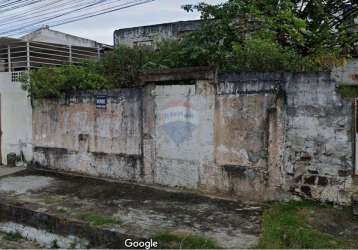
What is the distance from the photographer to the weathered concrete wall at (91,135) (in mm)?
7762

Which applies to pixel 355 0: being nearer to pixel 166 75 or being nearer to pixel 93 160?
pixel 166 75

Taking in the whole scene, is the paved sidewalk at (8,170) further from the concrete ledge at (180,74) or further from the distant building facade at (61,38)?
the distant building facade at (61,38)

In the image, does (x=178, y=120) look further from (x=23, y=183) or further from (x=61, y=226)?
(x=23, y=183)

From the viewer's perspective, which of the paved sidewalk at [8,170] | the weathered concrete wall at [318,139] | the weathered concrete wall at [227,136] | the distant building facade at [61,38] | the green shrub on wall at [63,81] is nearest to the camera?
the weathered concrete wall at [318,139]

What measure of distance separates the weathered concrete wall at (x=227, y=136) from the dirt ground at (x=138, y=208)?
44 centimetres

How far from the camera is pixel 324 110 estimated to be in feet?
18.8

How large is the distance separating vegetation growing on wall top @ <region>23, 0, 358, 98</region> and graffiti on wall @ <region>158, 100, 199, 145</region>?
1065 millimetres

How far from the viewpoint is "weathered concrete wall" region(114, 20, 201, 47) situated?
642 inches

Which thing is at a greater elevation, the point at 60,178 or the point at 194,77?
the point at 194,77

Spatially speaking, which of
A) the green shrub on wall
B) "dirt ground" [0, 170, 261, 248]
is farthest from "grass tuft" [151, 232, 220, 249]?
the green shrub on wall

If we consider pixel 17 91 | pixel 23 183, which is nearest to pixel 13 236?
pixel 23 183

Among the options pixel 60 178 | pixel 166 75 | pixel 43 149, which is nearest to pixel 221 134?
pixel 166 75

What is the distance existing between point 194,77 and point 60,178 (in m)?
3.83

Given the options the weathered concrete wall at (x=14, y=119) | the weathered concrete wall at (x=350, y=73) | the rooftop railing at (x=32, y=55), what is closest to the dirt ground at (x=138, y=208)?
the weathered concrete wall at (x=14, y=119)
